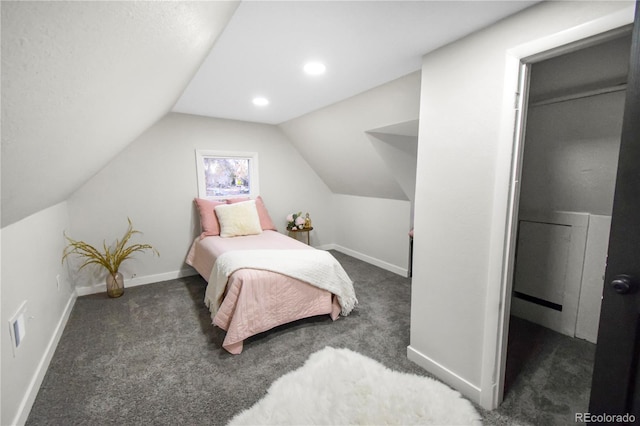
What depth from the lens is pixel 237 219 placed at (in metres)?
3.37

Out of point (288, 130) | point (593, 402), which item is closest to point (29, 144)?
point (593, 402)

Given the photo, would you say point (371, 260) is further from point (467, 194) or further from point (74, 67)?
point (74, 67)

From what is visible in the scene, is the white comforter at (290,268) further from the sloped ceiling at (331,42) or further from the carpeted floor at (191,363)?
the sloped ceiling at (331,42)

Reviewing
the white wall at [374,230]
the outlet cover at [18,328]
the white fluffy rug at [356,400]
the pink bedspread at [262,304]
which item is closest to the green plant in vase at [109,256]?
the pink bedspread at [262,304]

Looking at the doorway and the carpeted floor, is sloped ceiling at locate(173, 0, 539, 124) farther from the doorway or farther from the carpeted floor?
the carpeted floor

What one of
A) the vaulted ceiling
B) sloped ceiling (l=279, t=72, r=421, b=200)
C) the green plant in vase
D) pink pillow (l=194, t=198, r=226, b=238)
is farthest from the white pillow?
the vaulted ceiling

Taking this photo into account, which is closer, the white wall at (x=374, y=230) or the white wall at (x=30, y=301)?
the white wall at (x=30, y=301)

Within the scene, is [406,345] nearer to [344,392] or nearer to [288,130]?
[344,392]

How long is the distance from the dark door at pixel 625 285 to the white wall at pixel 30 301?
252cm

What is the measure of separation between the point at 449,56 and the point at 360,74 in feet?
2.18

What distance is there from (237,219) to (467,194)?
8.48 feet

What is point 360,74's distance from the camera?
205 centimetres

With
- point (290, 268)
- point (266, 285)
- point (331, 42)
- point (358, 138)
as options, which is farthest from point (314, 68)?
point (266, 285)

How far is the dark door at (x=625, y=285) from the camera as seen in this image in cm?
92
